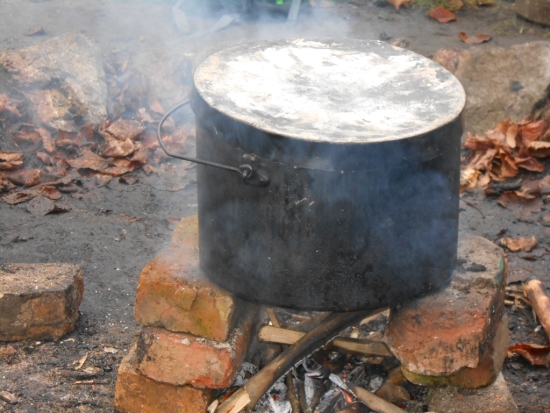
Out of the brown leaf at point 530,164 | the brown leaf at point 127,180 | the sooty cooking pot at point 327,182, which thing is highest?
the sooty cooking pot at point 327,182

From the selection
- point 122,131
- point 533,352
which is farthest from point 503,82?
point 122,131

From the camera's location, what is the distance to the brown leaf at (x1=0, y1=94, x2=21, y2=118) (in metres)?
5.40

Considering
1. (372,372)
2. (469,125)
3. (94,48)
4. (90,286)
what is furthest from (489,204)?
(94,48)

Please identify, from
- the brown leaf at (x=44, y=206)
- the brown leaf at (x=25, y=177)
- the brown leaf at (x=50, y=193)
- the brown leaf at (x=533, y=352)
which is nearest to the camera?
the brown leaf at (x=533, y=352)

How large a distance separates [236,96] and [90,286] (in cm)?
185

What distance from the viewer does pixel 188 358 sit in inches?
113

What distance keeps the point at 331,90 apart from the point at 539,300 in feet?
6.28

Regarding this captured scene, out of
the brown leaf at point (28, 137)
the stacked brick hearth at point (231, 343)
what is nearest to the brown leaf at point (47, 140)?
the brown leaf at point (28, 137)

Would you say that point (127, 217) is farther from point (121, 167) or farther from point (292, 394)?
point (292, 394)

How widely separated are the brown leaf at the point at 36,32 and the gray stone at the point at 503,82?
392 cm

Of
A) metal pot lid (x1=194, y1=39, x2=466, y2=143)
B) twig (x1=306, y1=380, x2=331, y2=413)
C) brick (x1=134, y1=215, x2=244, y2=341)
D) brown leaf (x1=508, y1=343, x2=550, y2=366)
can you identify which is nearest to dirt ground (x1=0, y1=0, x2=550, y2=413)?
brown leaf (x1=508, y1=343, x2=550, y2=366)

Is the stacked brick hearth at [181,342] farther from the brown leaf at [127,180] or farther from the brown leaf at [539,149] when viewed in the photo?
the brown leaf at [539,149]

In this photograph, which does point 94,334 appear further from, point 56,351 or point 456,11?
point 456,11

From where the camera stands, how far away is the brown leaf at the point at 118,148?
525 cm
